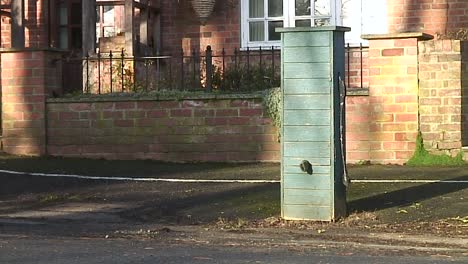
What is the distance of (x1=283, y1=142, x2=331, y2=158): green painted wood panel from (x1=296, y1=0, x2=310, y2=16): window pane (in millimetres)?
7984

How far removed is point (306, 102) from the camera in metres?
8.75

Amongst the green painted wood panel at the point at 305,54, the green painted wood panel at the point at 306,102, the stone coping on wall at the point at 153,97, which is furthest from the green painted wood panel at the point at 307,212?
the stone coping on wall at the point at 153,97

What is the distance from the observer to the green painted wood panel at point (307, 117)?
28.6ft

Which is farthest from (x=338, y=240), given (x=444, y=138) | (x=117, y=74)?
(x=117, y=74)

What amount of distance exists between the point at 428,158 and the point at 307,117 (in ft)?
13.3

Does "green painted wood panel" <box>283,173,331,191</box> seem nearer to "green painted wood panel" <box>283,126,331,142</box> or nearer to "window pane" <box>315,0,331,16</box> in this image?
"green painted wood panel" <box>283,126,331,142</box>

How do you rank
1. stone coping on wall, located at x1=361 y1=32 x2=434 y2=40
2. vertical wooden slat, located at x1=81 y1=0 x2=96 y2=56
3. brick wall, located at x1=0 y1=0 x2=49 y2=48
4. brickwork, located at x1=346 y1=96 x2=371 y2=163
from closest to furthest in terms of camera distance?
stone coping on wall, located at x1=361 y1=32 x2=434 y2=40
brickwork, located at x1=346 y1=96 x2=371 y2=163
vertical wooden slat, located at x1=81 y1=0 x2=96 y2=56
brick wall, located at x1=0 y1=0 x2=49 y2=48

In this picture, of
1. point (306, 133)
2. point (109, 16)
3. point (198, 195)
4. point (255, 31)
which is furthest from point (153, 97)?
point (109, 16)

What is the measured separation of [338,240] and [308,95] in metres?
1.59

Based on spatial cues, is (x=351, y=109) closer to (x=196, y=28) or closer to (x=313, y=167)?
(x=313, y=167)

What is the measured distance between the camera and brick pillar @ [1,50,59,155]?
44.4 feet

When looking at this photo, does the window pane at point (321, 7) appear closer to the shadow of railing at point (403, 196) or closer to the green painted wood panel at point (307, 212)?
the shadow of railing at point (403, 196)

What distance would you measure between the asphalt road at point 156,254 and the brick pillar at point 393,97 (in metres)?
5.39

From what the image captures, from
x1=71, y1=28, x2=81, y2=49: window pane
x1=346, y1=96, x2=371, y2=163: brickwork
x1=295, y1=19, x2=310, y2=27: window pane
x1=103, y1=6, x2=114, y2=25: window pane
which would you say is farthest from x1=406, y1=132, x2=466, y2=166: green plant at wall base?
x1=71, y1=28, x2=81, y2=49: window pane
